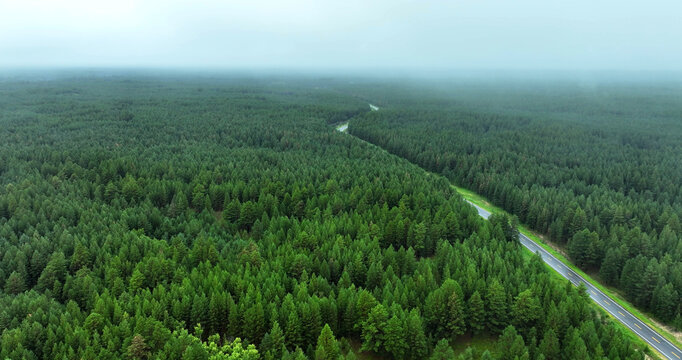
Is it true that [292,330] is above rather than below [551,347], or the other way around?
above

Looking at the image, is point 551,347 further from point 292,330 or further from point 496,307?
point 292,330

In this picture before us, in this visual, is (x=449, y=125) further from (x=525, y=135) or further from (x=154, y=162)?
(x=154, y=162)

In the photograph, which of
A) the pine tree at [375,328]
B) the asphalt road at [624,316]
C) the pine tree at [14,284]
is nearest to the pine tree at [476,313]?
the pine tree at [375,328]

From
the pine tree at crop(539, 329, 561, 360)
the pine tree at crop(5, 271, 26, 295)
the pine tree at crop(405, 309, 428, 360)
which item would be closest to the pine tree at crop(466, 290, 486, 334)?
the pine tree at crop(405, 309, 428, 360)

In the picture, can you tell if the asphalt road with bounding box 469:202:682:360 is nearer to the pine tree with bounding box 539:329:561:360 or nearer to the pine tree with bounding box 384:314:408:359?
the pine tree with bounding box 539:329:561:360

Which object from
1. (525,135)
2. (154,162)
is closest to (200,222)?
(154,162)

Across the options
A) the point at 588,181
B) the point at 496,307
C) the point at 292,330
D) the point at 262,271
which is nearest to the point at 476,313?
the point at 496,307
